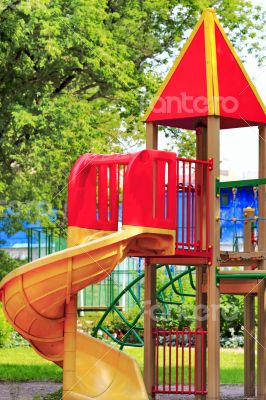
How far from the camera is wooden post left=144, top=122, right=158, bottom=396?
11.7 meters

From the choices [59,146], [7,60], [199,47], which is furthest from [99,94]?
[199,47]

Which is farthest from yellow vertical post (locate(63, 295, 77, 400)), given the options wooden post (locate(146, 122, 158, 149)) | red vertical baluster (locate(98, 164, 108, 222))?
wooden post (locate(146, 122, 158, 149))

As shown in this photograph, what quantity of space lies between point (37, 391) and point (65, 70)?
8.55 m

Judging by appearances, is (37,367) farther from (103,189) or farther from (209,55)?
(209,55)

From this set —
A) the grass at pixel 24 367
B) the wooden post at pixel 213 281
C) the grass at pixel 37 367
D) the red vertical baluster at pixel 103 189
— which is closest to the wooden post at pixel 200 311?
the wooden post at pixel 213 281

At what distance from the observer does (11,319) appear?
11047mm

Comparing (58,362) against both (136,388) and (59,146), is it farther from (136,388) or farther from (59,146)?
(59,146)

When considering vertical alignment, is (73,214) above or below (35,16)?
below

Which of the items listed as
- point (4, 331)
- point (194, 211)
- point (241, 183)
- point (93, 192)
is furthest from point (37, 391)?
point (4, 331)

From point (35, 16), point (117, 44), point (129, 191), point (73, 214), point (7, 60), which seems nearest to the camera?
point (129, 191)

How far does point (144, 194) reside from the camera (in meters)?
10.5

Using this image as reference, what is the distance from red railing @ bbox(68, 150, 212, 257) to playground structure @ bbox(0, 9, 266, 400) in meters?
0.01

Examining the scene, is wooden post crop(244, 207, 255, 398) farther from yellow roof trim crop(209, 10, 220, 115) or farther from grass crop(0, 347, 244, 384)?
yellow roof trim crop(209, 10, 220, 115)

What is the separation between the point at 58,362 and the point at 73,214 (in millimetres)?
1886
